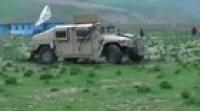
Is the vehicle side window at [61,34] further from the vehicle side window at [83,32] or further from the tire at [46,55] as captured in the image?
the tire at [46,55]

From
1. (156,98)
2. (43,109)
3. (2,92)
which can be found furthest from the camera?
(2,92)

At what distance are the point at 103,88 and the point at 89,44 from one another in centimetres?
995

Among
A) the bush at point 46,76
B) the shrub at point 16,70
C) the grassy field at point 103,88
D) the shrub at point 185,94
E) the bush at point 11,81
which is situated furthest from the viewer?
the shrub at point 16,70

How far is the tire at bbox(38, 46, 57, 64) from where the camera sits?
2916 cm

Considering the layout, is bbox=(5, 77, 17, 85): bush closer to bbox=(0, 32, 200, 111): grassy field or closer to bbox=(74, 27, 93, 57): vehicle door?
bbox=(0, 32, 200, 111): grassy field

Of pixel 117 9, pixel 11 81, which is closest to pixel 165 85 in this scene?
pixel 11 81

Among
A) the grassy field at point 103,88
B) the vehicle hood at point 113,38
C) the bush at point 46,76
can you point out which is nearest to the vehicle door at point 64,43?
the vehicle hood at point 113,38

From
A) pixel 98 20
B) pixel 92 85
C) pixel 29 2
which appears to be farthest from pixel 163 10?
pixel 92 85

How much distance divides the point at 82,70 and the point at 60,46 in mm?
4504

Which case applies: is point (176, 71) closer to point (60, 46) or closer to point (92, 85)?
point (92, 85)

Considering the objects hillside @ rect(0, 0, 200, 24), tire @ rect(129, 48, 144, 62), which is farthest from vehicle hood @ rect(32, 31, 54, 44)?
hillside @ rect(0, 0, 200, 24)

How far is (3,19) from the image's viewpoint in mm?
126375

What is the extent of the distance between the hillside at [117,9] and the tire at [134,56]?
90.4 m

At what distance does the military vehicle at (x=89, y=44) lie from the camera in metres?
28.0
